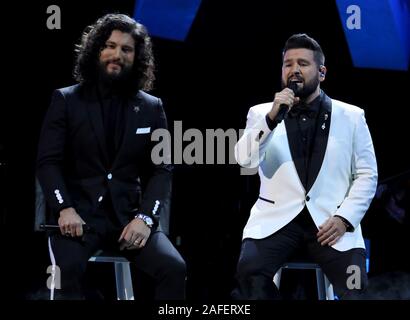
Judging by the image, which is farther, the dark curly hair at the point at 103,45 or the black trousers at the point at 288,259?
the dark curly hair at the point at 103,45

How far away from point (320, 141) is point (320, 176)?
0.17 m

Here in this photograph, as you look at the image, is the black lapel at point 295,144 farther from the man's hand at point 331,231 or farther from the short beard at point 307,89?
the man's hand at point 331,231

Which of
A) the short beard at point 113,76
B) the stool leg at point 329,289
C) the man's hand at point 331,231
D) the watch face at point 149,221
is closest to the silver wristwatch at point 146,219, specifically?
the watch face at point 149,221

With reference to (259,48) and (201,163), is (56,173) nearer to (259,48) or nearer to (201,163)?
(201,163)

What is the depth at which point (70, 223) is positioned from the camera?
2.69 meters

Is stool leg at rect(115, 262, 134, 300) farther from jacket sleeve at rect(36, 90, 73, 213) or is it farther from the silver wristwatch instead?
jacket sleeve at rect(36, 90, 73, 213)

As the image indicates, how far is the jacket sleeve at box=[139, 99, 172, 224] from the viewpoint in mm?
2902

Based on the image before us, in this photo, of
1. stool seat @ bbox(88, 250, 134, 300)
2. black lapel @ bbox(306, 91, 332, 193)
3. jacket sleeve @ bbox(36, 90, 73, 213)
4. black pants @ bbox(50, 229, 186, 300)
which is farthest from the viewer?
black lapel @ bbox(306, 91, 332, 193)

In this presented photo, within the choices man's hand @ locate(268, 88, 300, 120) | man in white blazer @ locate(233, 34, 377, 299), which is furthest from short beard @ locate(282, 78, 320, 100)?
man's hand @ locate(268, 88, 300, 120)

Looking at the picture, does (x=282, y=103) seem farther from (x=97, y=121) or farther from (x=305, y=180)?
(x=97, y=121)

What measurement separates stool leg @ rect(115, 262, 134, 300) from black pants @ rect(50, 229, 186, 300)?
0.13m

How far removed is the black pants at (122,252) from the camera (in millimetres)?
2662

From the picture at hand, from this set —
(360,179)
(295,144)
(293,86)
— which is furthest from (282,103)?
(360,179)
